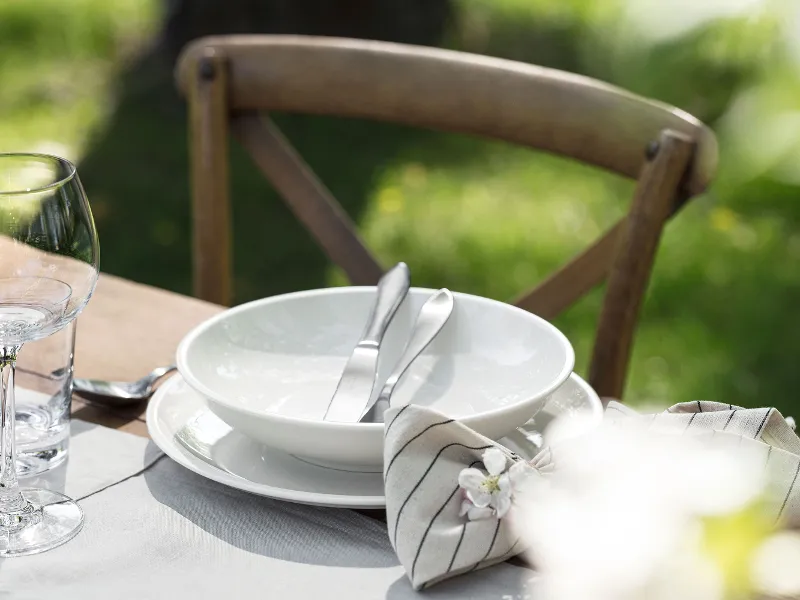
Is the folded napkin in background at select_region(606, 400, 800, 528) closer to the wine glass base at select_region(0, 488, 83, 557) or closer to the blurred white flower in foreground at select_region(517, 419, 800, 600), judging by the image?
the blurred white flower in foreground at select_region(517, 419, 800, 600)

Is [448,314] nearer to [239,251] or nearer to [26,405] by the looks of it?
[26,405]

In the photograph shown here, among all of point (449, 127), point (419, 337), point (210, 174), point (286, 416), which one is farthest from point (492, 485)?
point (210, 174)

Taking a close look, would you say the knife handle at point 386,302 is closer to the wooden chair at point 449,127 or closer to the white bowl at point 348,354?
the white bowl at point 348,354

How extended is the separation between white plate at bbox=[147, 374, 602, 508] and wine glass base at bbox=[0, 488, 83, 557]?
3.3 inches

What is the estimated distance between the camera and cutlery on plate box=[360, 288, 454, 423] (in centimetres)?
82

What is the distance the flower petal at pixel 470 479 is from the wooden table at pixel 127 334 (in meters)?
0.37

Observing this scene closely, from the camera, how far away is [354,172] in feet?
12.6

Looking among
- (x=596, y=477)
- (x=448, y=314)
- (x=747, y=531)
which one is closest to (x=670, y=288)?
(x=448, y=314)

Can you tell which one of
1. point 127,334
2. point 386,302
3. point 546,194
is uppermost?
point 386,302

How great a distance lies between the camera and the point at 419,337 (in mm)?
909

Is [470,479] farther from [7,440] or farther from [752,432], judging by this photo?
[7,440]

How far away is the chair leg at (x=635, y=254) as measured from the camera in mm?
1225

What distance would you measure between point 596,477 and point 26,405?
51cm

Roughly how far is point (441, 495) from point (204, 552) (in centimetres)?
17
